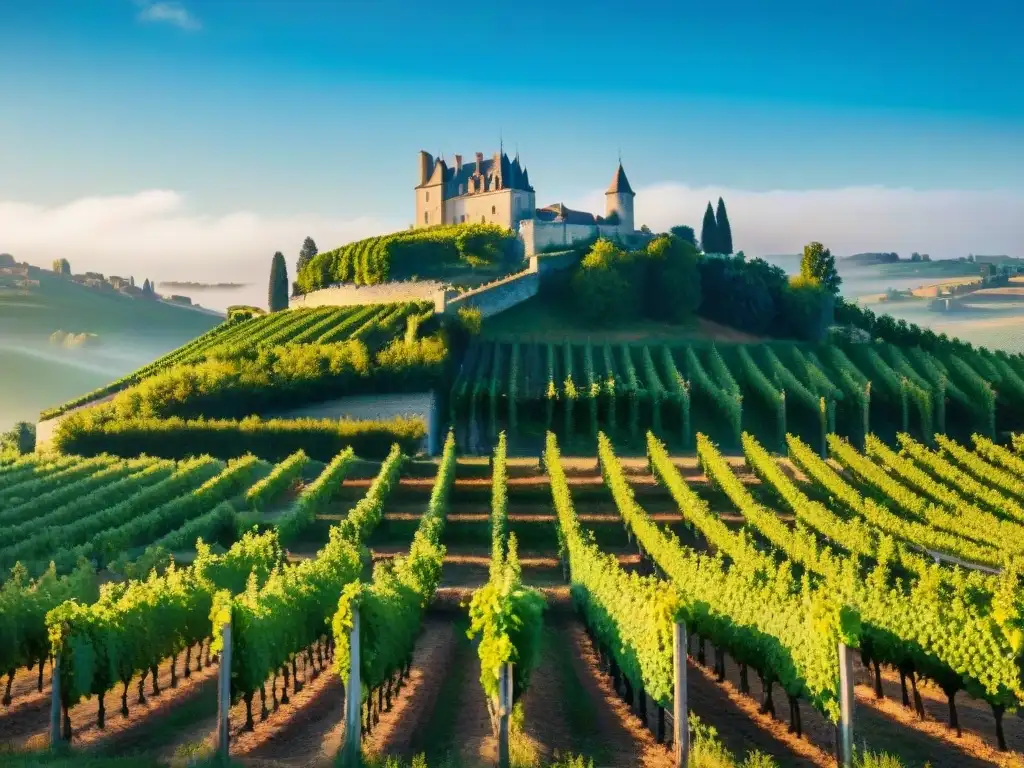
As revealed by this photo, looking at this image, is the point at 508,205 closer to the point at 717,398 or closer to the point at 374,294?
the point at 374,294

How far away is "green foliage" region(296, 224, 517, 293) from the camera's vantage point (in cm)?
6000

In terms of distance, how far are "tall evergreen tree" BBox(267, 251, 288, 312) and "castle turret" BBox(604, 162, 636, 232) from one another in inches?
1028

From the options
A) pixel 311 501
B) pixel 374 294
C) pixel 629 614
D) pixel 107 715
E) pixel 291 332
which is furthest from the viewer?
pixel 374 294

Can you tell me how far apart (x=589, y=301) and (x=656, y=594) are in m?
42.1

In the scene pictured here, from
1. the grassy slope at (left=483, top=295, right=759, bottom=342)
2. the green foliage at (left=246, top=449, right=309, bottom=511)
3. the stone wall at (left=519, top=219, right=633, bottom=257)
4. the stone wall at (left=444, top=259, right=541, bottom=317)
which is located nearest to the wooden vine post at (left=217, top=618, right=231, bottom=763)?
the green foliage at (left=246, top=449, right=309, bottom=511)

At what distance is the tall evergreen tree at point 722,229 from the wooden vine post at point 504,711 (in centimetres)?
6134

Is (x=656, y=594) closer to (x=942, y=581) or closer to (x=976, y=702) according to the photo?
(x=976, y=702)

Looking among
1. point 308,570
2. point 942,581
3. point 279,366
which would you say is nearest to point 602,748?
point 308,570

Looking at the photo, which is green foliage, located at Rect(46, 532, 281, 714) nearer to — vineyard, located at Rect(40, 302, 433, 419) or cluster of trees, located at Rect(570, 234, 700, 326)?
vineyard, located at Rect(40, 302, 433, 419)

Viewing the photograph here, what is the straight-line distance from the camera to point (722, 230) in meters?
68.6

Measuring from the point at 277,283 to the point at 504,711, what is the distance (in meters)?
64.6

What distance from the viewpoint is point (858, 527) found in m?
19.6

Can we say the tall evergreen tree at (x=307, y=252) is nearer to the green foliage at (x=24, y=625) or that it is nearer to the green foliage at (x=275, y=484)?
the green foliage at (x=275, y=484)

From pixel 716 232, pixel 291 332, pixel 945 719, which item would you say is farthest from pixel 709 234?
pixel 945 719
